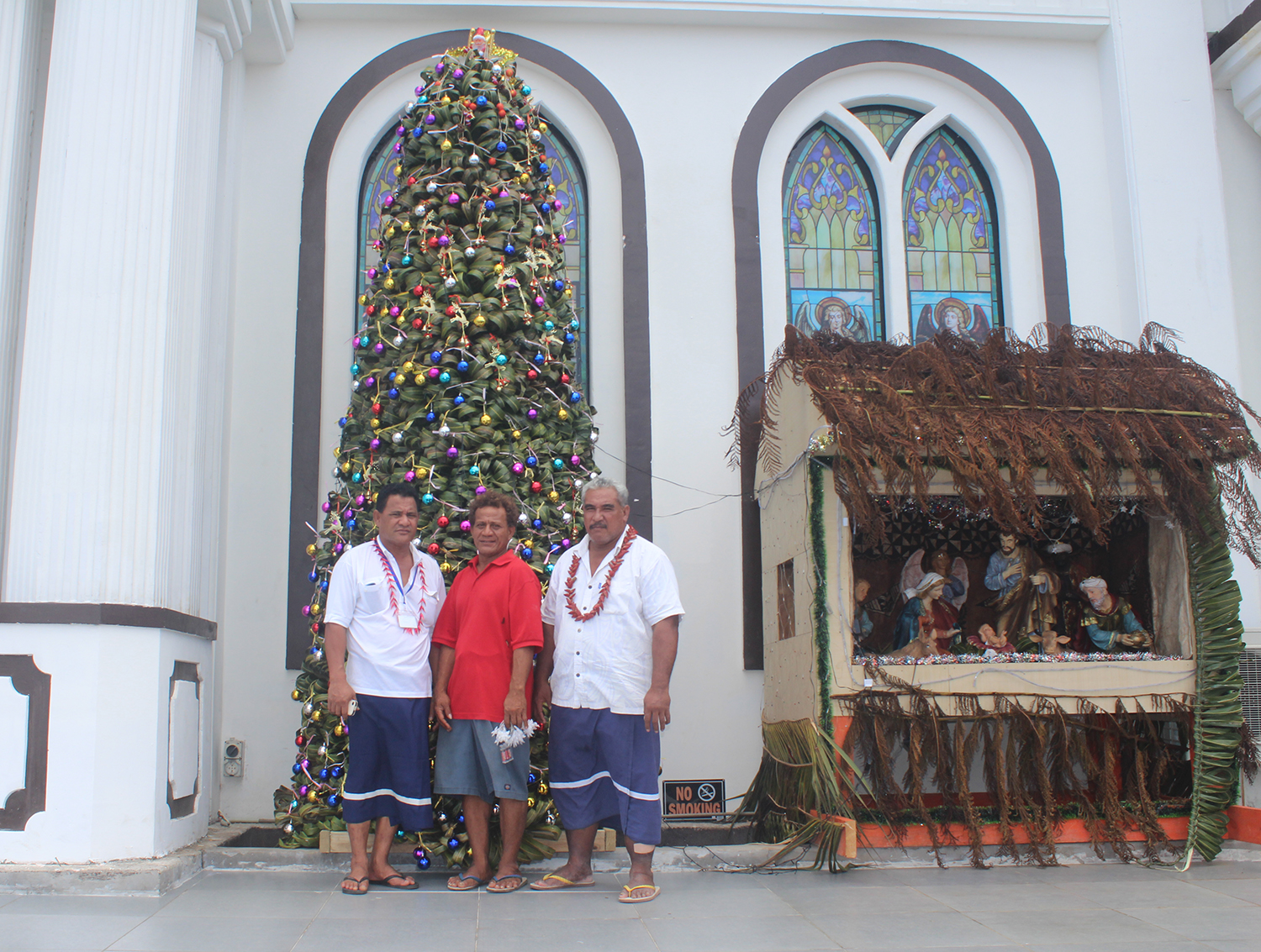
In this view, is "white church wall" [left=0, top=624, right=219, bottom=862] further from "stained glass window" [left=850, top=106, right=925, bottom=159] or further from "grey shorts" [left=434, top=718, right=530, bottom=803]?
"stained glass window" [left=850, top=106, right=925, bottom=159]

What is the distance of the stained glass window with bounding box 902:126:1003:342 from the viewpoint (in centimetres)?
814

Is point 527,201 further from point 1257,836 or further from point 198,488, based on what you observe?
point 1257,836

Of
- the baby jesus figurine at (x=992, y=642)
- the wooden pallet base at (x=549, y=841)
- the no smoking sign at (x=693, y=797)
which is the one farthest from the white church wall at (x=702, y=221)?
the baby jesus figurine at (x=992, y=642)

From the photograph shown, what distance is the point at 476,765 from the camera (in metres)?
5.07

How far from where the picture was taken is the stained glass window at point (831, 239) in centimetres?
804

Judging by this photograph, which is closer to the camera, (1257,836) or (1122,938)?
(1122,938)

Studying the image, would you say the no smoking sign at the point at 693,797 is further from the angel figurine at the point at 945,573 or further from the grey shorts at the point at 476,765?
the grey shorts at the point at 476,765

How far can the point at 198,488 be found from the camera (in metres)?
6.41

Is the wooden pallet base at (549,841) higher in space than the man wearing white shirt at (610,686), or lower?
lower

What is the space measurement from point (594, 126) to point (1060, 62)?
3.77 meters

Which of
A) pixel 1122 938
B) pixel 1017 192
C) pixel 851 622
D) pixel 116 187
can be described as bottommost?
pixel 1122 938

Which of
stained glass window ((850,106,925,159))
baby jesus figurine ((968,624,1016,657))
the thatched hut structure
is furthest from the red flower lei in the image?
stained glass window ((850,106,925,159))

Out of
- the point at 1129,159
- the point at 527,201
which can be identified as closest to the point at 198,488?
the point at 527,201

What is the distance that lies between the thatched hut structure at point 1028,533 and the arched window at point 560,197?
227cm
